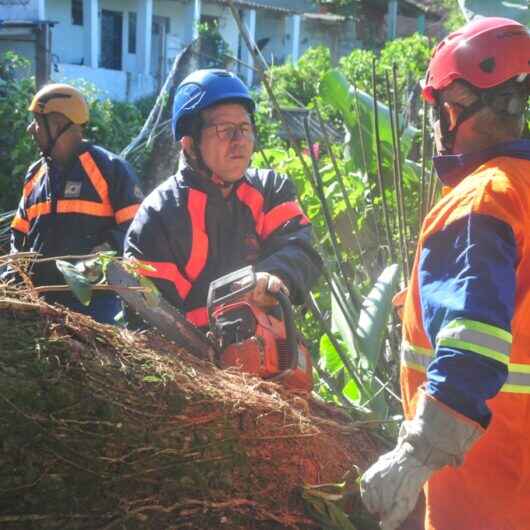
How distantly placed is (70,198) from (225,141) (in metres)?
1.59

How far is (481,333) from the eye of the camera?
178 centimetres

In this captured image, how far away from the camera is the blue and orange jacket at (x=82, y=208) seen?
14.8 ft

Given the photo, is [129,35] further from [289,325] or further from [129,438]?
[129,438]

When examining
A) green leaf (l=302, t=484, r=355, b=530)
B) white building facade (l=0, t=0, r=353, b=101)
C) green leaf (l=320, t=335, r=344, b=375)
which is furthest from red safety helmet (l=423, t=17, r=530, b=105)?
white building facade (l=0, t=0, r=353, b=101)

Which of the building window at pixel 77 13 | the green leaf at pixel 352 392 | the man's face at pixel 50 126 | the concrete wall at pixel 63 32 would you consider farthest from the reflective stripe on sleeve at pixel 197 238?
the building window at pixel 77 13

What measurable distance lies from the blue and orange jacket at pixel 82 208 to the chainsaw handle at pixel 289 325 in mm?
1813

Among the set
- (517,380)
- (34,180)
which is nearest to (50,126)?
(34,180)

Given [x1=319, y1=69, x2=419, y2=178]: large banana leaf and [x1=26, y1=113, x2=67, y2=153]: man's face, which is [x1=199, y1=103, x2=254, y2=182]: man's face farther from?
[x1=26, y1=113, x2=67, y2=153]: man's face

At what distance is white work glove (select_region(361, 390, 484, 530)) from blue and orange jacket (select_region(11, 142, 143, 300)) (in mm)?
2779

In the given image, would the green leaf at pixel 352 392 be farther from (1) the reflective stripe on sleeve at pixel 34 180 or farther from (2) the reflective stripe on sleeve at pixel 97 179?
(1) the reflective stripe on sleeve at pixel 34 180

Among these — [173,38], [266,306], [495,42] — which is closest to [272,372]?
[266,306]

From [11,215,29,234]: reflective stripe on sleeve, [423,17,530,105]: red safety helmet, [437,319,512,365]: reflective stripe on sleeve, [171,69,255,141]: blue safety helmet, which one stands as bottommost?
[11,215,29,234]: reflective stripe on sleeve

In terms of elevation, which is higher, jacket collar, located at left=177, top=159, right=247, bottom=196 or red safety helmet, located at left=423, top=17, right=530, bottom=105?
red safety helmet, located at left=423, top=17, right=530, bottom=105

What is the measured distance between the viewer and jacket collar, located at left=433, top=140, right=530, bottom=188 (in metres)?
2.05
